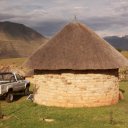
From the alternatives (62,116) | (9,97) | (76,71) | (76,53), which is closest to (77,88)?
(76,71)

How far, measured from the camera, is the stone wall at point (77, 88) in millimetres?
21641

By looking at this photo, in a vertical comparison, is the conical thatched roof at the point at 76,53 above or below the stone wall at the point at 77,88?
above

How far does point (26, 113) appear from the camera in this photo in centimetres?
2044

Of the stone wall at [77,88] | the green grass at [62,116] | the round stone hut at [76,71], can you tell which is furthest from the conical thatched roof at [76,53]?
the green grass at [62,116]

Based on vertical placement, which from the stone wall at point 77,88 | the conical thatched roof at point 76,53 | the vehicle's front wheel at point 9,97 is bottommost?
the vehicle's front wheel at point 9,97

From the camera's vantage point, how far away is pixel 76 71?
852 inches

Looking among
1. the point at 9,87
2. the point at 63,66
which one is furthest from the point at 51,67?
the point at 9,87

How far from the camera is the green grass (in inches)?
689

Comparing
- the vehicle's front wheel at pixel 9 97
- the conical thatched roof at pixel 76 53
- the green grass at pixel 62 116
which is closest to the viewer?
the green grass at pixel 62 116

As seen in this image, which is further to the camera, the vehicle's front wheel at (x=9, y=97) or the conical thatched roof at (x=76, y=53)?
the vehicle's front wheel at (x=9, y=97)

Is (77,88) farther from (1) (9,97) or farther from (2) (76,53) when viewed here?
(1) (9,97)

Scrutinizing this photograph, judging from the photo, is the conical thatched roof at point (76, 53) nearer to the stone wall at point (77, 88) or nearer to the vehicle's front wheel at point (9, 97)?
the stone wall at point (77, 88)

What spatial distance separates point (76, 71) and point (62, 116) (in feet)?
10.7

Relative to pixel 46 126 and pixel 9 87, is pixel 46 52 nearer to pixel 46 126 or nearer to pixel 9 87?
pixel 9 87
